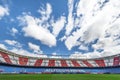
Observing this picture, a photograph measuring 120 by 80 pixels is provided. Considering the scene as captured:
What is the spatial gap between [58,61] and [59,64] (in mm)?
4147

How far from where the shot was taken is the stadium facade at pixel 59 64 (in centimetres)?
7788

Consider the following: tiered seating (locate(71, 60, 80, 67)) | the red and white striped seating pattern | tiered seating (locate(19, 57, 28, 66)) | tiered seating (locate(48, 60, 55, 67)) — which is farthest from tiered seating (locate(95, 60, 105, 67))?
tiered seating (locate(19, 57, 28, 66))

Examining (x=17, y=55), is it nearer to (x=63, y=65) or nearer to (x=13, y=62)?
(x=13, y=62)

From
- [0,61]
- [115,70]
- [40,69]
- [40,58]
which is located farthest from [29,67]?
[115,70]

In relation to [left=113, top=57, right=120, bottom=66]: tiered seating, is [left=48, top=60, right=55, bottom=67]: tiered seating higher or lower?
higher

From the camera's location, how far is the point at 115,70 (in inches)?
3127

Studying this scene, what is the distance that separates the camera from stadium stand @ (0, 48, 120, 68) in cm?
7993

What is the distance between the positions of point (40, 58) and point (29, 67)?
1074 centimetres

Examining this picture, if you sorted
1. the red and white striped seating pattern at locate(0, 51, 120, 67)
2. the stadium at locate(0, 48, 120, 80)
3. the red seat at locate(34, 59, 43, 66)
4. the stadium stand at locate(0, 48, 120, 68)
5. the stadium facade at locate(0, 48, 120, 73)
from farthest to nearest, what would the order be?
the red seat at locate(34, 59, 43, 66)
the red and white striped seating pattern at locate(0, 51, 120, 67)
the stadium stand at locate(0, 48, 120, 68)
the stadium facade at locate(0, 48, 120, 73)
the stadium at locate(0, 48, 120, 80)

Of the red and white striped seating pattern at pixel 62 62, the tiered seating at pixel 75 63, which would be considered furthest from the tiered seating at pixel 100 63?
the tiered seating at pixel 75 63

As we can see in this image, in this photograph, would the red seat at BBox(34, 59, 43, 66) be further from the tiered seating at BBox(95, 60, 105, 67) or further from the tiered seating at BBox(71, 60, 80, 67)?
the tiered seating at BBox(95, 60, 105, 67)

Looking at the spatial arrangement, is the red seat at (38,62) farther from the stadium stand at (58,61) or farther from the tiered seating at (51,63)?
the tiered seating at (51,63)

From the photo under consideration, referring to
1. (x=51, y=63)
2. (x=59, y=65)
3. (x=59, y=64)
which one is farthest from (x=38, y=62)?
(x=59, y=65)

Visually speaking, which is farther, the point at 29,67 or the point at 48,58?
the point at 48,58
